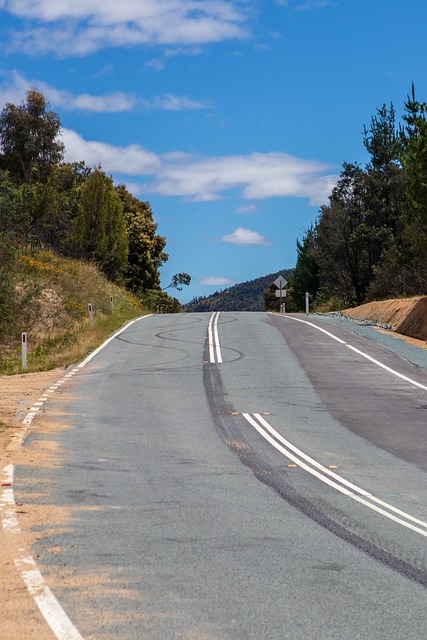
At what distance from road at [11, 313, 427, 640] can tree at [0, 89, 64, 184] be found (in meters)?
49.4

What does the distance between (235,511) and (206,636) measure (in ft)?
9.65

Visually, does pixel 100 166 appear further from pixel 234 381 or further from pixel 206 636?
pixel 206 636

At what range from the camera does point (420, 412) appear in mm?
14156

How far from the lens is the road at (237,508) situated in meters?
4.65

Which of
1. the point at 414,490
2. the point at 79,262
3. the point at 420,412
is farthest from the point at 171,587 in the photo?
the point at 79,262

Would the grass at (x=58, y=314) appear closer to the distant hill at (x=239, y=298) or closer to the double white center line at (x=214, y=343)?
the double white center line at (x=214, y=343)

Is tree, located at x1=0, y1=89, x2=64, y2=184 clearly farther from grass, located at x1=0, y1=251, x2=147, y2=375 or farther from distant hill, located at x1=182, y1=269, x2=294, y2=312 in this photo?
distant hill, located at x1=182, y1=269, x2=294, y2=312

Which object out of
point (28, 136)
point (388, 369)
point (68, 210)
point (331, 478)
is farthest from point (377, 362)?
point (28, 136)

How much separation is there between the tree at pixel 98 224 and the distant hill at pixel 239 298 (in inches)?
4000

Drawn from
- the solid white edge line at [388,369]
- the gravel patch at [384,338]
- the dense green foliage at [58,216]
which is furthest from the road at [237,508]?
the dense green foliage at [58,216]

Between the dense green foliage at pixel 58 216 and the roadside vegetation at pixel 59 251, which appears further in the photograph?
the dense green foliage at pixel 58 216

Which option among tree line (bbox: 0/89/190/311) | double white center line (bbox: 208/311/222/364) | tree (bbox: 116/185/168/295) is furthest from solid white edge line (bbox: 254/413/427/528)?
tree (bbox: 116/185/168/295)

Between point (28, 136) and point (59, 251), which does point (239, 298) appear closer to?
point (28, 136)

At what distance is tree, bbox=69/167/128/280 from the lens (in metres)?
48.9
